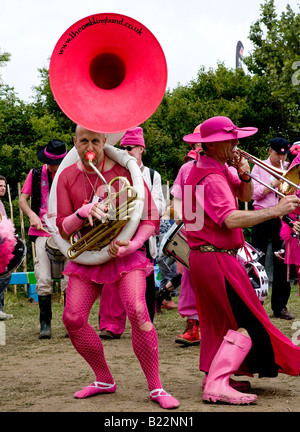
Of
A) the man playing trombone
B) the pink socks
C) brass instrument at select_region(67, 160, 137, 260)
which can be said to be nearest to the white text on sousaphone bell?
brass instrument at select_region(67, 160, 137, 260)

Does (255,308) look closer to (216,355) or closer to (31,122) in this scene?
(216,355)

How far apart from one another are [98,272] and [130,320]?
1.25 ft

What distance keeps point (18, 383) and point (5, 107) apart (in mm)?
12555

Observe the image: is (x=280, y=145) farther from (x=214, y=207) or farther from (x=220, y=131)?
(x=214, y=207)

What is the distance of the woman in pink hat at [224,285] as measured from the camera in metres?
4.18

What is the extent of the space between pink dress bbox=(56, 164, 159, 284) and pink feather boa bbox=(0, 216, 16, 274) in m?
2.50

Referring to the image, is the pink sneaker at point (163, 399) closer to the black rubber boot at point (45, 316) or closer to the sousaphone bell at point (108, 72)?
the sousaphone bell at point (108, 72)

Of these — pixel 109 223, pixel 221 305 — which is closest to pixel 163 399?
pixel 221 305

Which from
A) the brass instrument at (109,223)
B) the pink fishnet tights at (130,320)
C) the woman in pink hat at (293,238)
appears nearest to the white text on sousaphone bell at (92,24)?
the brass instrument at (109,223)

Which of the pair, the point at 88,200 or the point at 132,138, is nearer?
the point at 88,200

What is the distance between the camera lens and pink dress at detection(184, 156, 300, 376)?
4258 mm

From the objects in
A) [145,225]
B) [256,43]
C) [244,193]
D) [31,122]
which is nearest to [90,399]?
[145,225]

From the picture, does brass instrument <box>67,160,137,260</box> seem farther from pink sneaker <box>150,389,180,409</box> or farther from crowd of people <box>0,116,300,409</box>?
pink sneaker <box>150,389,180,409</box>

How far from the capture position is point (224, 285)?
14.0 ft
